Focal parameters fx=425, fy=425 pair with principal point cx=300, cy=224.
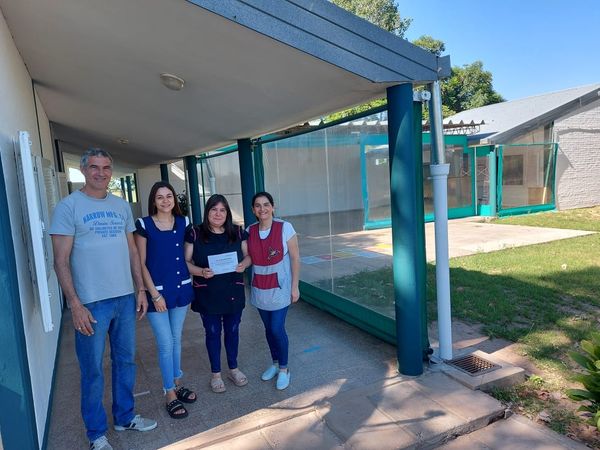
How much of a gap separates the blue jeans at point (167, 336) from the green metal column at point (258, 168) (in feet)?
11.2

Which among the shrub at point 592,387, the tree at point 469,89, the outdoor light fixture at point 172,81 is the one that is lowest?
the shrub at point 592,387

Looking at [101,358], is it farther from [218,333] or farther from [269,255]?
[269,255]

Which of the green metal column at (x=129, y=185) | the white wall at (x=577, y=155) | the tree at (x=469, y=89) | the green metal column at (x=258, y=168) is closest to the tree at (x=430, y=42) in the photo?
the tree at (x=469, y=89)

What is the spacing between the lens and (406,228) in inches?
130

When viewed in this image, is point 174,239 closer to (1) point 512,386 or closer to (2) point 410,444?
(2) point 410,444

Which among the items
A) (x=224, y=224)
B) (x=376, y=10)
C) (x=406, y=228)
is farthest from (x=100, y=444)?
(x=376, y=10)

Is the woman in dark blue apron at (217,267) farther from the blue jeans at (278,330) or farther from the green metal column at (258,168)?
the green metal column at (258,168)

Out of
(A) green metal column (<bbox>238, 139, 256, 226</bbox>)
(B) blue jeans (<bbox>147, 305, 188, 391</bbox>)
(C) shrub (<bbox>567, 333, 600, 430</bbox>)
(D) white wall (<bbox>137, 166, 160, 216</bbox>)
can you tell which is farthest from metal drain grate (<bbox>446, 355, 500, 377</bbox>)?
(D) white wall (<bbox>137, 166, 160, 216</bbox>)

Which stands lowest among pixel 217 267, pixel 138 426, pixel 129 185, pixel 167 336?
pixel 138 426

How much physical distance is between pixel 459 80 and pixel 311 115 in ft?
113

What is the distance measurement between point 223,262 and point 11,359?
1.41m

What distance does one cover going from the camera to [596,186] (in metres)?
14.3

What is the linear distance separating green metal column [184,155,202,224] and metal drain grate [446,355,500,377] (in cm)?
679

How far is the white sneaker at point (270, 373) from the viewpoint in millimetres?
3496
